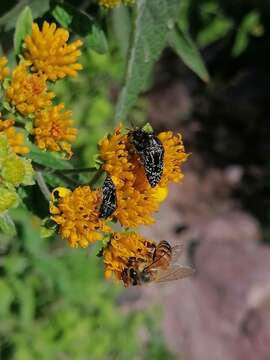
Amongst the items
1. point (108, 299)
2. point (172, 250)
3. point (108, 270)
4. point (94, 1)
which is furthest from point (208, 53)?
point (108, 270)

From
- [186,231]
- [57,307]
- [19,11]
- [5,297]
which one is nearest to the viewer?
[19,11]

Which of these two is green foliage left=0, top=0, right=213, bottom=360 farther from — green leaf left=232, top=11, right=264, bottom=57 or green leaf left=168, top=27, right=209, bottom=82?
green leaf left=232, top=11, right=264, bottom=57

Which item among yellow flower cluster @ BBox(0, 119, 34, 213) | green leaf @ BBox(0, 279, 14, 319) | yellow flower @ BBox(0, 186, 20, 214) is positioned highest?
green leaf @ BBox(0, 279, 14, 319)

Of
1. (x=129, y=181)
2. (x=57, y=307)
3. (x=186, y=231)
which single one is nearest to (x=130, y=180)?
(x=129, y=181)

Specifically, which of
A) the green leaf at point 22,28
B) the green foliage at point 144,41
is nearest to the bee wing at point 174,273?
the green foliage at point 144,41

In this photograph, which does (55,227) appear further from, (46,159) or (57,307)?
(57,307)

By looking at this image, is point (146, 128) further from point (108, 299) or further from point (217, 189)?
point (217, 189)

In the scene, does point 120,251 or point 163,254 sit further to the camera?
point 163,254

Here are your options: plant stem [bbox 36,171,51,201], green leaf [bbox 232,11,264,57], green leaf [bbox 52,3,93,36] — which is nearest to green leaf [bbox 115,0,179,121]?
green leaf [bbox 52,3,93,36]
